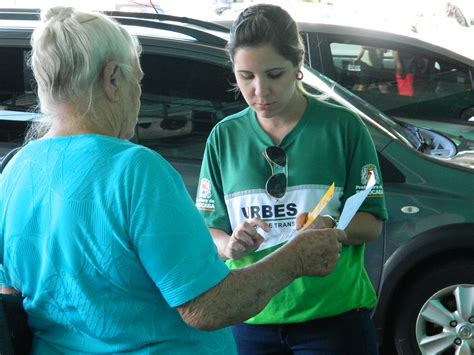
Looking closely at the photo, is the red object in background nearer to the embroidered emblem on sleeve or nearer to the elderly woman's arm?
the embroidered emblem on sleeve

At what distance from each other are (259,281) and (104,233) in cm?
33

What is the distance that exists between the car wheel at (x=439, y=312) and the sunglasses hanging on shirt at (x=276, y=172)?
1962mm

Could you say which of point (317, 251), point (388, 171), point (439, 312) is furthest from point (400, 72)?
point (317, 251)

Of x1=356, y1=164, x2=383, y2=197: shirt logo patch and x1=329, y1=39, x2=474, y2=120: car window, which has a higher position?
x1=356, y1=164, x2=383, y2=197: shirt logo patch

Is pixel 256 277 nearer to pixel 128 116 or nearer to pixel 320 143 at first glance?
pixel 128 116

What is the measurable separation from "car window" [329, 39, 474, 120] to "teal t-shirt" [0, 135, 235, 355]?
529 centimetres

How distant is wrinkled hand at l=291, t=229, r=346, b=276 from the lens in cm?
182

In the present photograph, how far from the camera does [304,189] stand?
2.29m

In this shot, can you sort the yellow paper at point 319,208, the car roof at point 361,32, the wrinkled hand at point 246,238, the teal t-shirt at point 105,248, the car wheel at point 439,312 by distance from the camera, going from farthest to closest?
the car roof at point 361,32
the car wheel at point 439,312
the wrinkled hand at point 246,238
the yellow paper at point 319,208
the teal t-shirt at point 105,248

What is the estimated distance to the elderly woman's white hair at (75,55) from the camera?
1691mm

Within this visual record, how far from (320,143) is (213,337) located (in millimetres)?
752

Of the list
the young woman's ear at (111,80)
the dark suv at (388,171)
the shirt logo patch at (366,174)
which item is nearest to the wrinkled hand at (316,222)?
the shirt logo patch at (366,174)

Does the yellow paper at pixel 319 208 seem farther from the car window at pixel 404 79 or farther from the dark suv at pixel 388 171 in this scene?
the car window at pixel 404 79

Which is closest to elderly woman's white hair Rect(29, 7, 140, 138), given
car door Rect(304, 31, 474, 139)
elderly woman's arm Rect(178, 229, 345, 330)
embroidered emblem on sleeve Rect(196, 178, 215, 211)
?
elderly woman's arm Rect(178, 229, 345, 330)
